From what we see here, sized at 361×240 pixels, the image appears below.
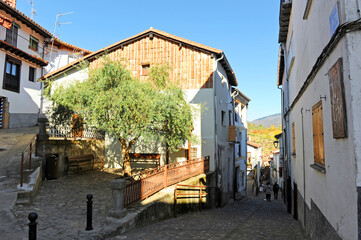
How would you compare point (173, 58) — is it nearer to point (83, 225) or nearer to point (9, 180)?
point (9, 180)

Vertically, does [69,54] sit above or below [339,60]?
above

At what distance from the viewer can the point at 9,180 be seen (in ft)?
28.5

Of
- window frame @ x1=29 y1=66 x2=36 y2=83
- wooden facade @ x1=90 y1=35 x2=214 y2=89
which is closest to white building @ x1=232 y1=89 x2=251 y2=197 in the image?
wooden facade @ x1=90 y1=35 x2=214 y2=89

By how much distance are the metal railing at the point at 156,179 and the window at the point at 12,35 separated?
57.1 ft

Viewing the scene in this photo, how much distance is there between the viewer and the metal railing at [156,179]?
25.2 ft

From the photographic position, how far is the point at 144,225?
7504 millimetres

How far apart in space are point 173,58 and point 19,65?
553 inches

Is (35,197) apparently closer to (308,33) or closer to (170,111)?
(170,111)

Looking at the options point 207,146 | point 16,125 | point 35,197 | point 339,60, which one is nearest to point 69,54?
Result: point 16,125

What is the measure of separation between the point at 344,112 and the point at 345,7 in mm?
1410

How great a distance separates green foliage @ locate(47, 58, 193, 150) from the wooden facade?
13.5ft

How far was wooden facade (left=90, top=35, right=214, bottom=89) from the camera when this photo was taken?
50.8 feet

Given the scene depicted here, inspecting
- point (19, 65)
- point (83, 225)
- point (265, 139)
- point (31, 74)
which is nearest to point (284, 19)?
point (83, 225)

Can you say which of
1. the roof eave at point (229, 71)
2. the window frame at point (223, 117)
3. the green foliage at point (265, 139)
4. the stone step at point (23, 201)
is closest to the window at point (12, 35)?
the roof eave at point (229, 71)
